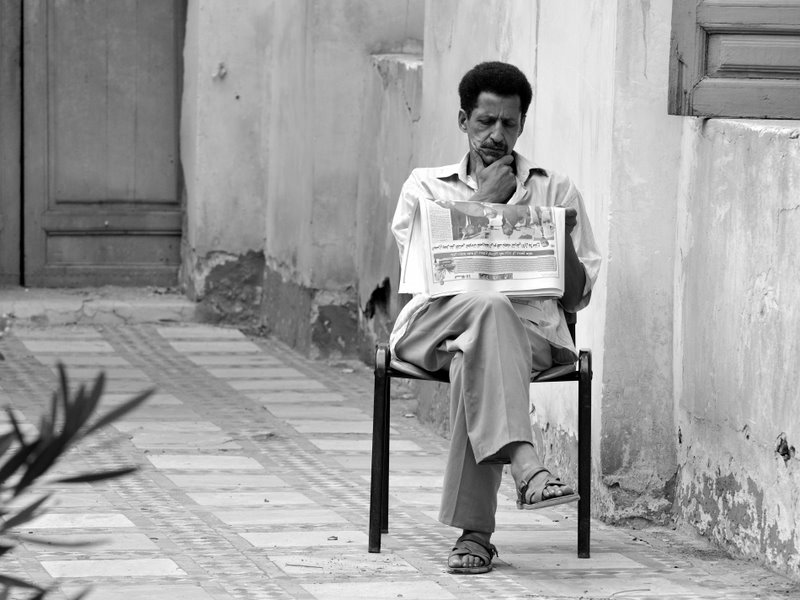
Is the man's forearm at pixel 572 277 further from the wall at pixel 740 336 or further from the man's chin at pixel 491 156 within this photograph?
the wall at pixel 740 336

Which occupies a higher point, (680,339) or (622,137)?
(622,137)

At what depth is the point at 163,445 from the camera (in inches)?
227

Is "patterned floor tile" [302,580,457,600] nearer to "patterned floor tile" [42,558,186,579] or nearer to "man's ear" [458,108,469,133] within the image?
"patterned floor tile" [42,558,186,579]

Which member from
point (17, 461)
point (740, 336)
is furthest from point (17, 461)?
point (740, 336)

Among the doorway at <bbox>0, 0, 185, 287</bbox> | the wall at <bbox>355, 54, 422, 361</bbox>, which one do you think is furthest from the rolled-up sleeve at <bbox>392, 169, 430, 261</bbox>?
the doorway at <bbox>0, 0, 185, 287</bbox>

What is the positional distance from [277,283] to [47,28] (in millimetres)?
2052

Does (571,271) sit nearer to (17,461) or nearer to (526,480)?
(526,480)

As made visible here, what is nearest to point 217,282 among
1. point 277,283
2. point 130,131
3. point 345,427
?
point 277,283

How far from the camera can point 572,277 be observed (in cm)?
406

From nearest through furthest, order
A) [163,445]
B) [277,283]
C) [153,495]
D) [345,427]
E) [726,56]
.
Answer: [726,56], [153,495], [163,445], [345,427], [277,283]

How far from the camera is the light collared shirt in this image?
4.09m

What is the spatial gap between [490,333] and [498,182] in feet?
1.53

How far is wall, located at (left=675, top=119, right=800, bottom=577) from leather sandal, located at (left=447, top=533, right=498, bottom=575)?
0.73 metres

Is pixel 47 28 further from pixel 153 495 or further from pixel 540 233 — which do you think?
pixel 540 233
